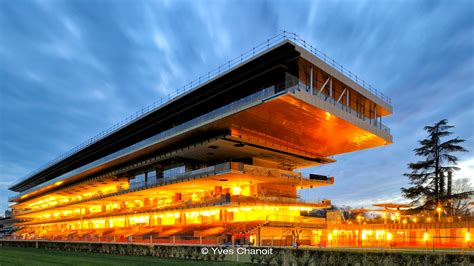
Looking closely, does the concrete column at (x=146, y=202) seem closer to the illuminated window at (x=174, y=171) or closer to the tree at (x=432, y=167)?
the illuminated window at (x=174, y=171)

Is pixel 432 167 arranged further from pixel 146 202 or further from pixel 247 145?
pixel 146 202

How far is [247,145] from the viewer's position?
163ft

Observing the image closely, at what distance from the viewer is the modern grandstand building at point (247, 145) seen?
4006 cm

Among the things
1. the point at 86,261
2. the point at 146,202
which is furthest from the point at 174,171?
the point at 86,261

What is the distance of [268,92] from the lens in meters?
38.6

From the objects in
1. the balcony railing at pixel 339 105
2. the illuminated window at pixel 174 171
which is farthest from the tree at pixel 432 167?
the illuminated window at pixel 174 171

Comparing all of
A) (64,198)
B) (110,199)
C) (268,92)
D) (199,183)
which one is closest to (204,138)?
(199,183)

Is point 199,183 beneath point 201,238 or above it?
above

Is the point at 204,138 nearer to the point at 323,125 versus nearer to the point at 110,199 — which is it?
the point at 323,125

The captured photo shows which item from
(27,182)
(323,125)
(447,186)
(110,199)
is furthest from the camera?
(27,182)

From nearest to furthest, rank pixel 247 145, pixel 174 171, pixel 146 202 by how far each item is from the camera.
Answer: pixel 247 145
pixel 174 171
pixel 146 202

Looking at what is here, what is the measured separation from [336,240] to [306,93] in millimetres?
13364

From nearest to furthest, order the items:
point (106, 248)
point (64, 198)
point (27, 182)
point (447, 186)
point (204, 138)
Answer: point (106, 248)
point (204, 138)
point (447, 186)
point (64, 198)
point (27, 182)

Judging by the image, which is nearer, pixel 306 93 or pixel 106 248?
pixel 306 93
